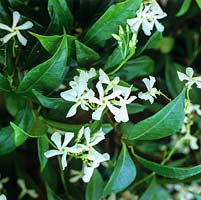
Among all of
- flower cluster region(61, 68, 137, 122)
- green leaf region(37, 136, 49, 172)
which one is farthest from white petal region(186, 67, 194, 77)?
green leaf region(37, 136, 49, 172)

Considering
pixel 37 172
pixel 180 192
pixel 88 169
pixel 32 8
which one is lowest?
pixel 180 192

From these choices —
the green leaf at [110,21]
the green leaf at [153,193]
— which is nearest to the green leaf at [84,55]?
the green leaf at [110,21]

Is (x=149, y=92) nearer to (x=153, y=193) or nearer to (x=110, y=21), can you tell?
(x=110, y=21)

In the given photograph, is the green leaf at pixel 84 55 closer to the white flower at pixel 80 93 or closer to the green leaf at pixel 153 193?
the white flower at pixel 80 93

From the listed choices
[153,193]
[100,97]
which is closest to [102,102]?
[100,97]

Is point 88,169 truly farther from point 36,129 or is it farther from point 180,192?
point 180,192

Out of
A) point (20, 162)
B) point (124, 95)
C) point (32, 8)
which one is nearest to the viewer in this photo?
point (124, 95)

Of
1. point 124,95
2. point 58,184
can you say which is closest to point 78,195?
point 58,184

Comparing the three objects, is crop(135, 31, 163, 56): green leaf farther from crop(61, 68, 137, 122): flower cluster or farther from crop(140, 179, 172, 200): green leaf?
crop(140, 179, 172, 200): green leaf
